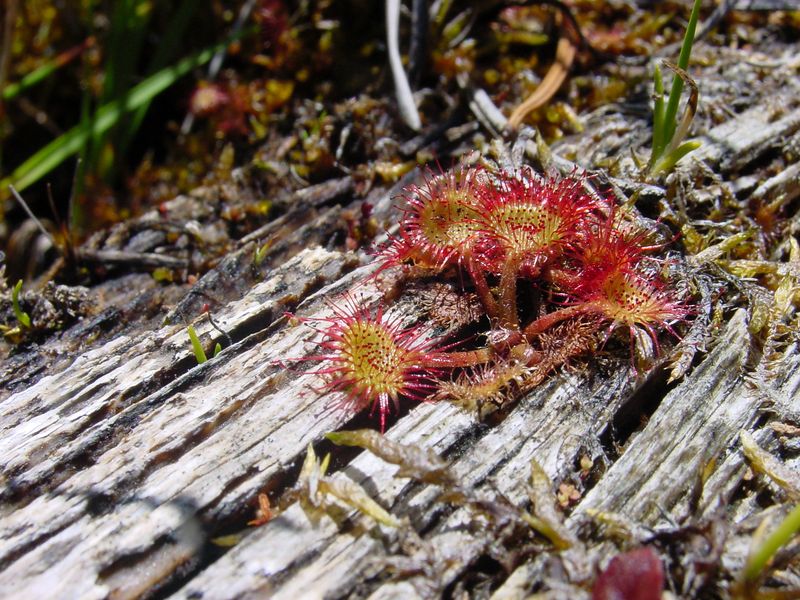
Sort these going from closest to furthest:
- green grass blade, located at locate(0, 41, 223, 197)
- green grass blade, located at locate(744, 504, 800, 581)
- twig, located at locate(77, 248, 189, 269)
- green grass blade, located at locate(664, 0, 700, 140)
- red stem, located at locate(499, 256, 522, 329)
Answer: green grass blade, located at locate(744, 504, 800, 581) < red stem, located at locate(499, 256, 522, 329) < green grass blade, located at locate(664, 0, 700, 140) < twig, located at locate(77, 248, 189, 269) < green grass blade, located at locate(0, 41, 223, 197)

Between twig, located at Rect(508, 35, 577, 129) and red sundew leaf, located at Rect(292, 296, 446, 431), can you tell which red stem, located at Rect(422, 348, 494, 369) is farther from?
twig, located at Rect(508, 35, 577, 129)

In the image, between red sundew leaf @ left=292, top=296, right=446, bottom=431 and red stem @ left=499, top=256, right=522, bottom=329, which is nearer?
red sundew leaf @ left=292, top=296, right=446, bottom=431

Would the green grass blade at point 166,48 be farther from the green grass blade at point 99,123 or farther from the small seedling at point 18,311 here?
the small seedling at point 18,311

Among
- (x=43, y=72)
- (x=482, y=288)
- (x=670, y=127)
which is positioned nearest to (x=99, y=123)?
(x=43, y=72)

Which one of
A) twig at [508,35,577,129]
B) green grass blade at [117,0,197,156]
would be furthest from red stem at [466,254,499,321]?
green grass blade at [117,0,197,156]

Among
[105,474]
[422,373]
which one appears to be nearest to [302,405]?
[422,373]

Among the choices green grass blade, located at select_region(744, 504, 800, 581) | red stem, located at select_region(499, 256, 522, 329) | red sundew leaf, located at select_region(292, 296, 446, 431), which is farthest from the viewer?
red stem, located at select_region(499, 256, 522, 329)
